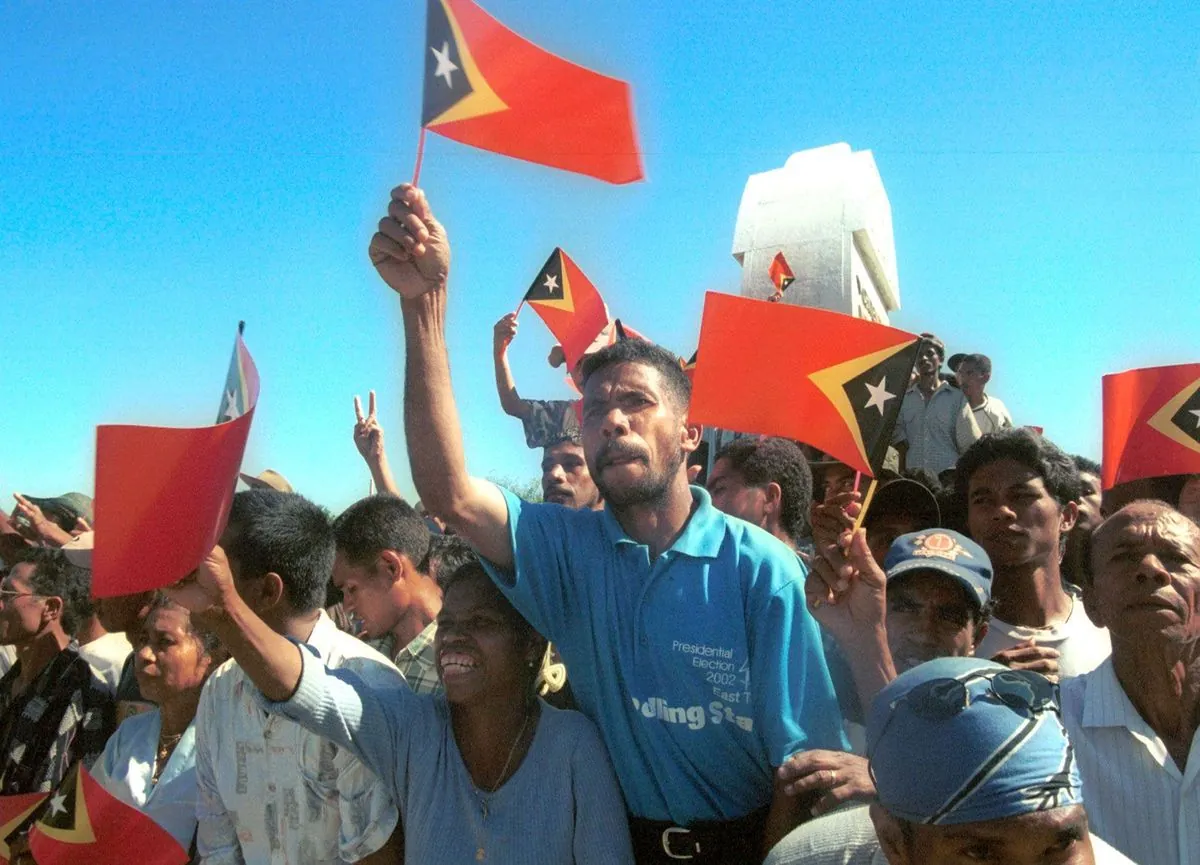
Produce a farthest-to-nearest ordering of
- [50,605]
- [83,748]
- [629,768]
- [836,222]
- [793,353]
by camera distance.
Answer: [836,222] < [50,605] < [83,748] < [793,353] < [629,768]

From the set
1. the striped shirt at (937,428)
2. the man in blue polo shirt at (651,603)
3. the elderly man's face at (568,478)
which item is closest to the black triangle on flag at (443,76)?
the man in blue polo shirt at (651,603)

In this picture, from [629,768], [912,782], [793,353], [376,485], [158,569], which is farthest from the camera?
[376,485]

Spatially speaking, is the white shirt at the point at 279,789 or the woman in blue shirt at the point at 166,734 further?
the woman in blue shirt at the point at 166,734

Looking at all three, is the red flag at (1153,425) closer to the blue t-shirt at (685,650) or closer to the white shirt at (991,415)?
the blue t-shirt at (685,650)

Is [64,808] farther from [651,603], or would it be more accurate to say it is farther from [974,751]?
[974,751]

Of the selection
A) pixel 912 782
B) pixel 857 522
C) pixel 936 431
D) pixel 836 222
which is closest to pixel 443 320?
pixel 857 522

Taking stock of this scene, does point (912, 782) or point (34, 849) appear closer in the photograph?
point (912, 782)

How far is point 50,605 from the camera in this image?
4.61 metres

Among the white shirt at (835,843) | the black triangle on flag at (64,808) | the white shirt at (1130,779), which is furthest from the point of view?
the black triangle on flag at (64,808)

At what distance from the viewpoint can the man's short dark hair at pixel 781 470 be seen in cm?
423

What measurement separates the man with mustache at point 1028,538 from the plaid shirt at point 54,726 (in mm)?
3355

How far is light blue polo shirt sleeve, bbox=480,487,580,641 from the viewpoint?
2516 mm

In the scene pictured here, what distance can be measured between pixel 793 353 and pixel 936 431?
4.39 m

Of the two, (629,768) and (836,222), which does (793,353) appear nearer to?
(629,768)
